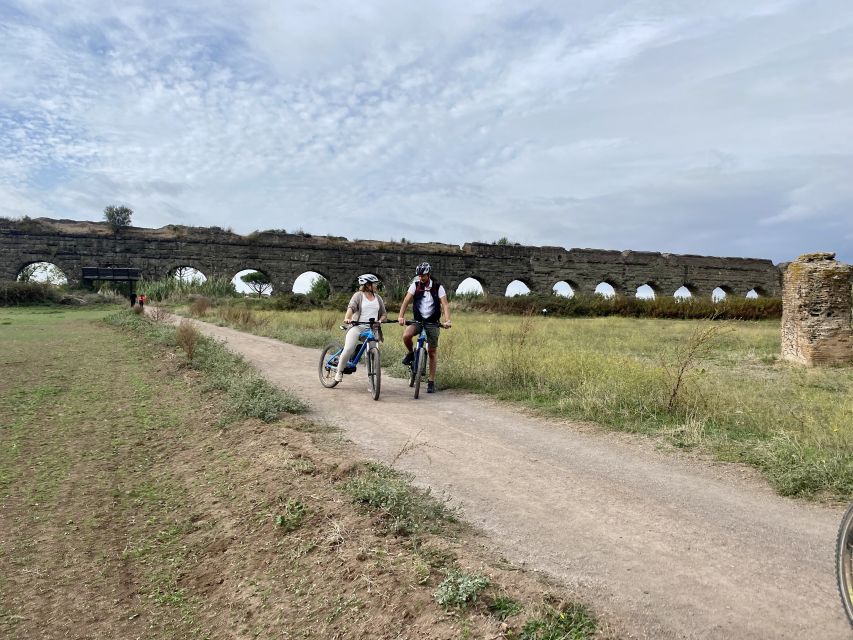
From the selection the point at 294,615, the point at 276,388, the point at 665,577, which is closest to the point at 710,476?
the point at 665,577

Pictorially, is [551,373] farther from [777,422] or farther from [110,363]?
[110,363]

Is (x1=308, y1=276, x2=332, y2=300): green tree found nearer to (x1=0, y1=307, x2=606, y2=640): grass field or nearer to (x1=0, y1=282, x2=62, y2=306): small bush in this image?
(x1=0, y1=282, x2=62, y2=306): small bush


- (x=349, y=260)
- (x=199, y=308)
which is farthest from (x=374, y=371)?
(x=349, y=260)

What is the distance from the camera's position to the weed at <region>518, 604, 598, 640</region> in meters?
2.28

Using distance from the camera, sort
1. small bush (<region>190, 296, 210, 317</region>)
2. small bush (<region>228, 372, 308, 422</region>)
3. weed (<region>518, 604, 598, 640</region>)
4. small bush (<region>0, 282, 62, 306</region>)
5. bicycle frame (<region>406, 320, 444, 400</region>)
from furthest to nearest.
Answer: small bush (<region>0, 282, 62, 306</region>)
small bush (<region>190, 296, 210, 317</region>)
bicycle frame (<region>406, 320, 444, 400</region>)
small bush (<region>228, 372, 308, 422</region>)
weed (<region>518, 604, 598, 640</region>)

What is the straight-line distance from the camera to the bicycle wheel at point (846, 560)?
7.75 ft

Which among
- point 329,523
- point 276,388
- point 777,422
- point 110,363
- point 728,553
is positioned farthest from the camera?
point 110,363

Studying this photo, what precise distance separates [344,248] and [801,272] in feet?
77.2

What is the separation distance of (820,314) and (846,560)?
1042cm

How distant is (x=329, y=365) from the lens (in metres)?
7.89

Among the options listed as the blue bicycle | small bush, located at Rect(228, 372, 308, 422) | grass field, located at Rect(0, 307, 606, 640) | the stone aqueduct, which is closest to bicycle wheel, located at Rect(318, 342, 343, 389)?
the blue bicycle

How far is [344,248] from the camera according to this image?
3206 cm

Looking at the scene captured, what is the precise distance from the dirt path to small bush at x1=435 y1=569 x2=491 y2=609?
15.3 inches

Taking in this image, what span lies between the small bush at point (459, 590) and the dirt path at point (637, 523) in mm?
389
